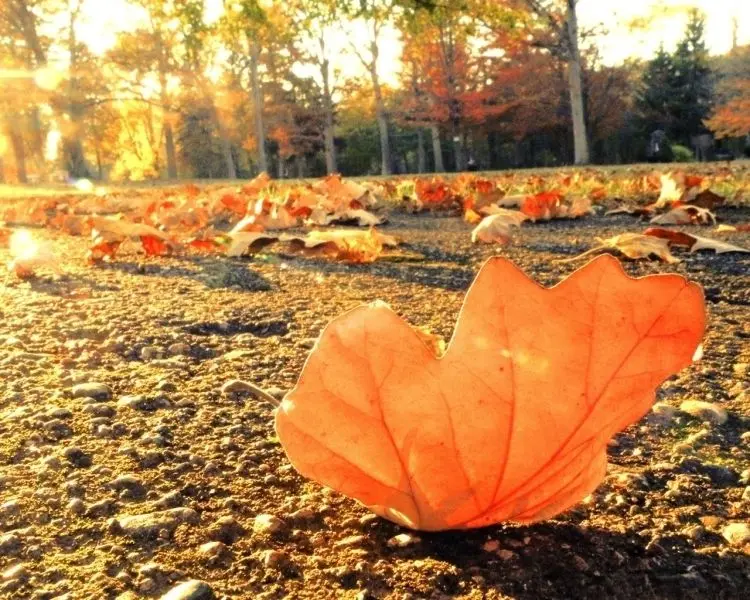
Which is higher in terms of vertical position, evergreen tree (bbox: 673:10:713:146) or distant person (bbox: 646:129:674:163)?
evergreen tree (bbox: 673:10:713:146)

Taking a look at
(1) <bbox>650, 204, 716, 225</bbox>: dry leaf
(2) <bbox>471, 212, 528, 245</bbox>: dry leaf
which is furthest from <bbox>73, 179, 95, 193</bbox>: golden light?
(2) <bbox>471, 212, 528, 245</bbox>: dry leaf

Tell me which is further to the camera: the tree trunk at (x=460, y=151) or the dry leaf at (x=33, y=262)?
the tree trunk at (x=460, y=151)

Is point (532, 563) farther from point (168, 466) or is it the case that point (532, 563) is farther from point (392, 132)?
point (392, 132)

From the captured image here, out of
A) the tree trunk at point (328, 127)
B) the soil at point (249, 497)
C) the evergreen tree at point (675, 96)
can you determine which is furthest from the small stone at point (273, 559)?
the evergreen tree at point (675, 96)

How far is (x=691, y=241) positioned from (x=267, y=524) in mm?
2525

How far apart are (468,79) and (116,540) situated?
111ft

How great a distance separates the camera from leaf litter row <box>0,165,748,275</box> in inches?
119

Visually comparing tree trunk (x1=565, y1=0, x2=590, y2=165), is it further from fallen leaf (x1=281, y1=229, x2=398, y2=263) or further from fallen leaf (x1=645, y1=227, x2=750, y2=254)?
fallen leaf (x1=281, y1=229, x2=398, y2=263)

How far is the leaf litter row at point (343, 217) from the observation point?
302cm

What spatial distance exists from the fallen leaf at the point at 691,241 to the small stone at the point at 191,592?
8.10 ft

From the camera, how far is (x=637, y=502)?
875 mm

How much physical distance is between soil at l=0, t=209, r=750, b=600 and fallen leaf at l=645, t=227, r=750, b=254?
3.36ft

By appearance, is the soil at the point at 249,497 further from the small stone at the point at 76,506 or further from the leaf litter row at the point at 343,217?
the leaf litter row at the point at 343,217

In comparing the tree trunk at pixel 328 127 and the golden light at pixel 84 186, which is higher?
the tree trunk at pixel 328 127
